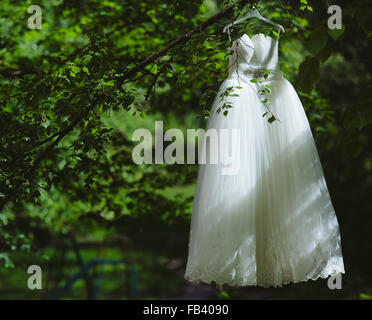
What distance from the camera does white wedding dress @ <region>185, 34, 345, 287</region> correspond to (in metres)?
1.53

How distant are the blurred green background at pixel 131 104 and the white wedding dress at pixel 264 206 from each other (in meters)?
0.19

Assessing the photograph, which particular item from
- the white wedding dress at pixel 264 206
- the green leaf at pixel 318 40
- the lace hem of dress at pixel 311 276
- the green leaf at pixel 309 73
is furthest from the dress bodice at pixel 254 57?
the lace hem of dress at pixel 311 276

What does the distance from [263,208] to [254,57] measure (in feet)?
2.36

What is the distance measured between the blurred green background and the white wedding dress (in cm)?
19

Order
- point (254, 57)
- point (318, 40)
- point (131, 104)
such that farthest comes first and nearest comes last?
point (131, 104) → point (254, 57) → point (318, 40)

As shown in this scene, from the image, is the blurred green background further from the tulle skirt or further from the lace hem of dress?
the lace hem of dress

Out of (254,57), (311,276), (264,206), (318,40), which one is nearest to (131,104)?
(254,57)

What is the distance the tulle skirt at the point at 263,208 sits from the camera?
5.01ft

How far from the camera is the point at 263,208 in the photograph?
5.51 ft

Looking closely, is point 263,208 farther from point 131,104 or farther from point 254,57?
point 131,104

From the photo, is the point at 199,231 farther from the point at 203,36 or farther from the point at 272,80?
the point at 203,36

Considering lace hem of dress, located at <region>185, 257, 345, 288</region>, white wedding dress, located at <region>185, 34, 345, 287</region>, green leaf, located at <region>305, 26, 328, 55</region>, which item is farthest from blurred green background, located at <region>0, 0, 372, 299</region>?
lace hem of dress, located at <region>185, 257, 345, 288</region>

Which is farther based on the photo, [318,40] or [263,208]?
[263,208]
